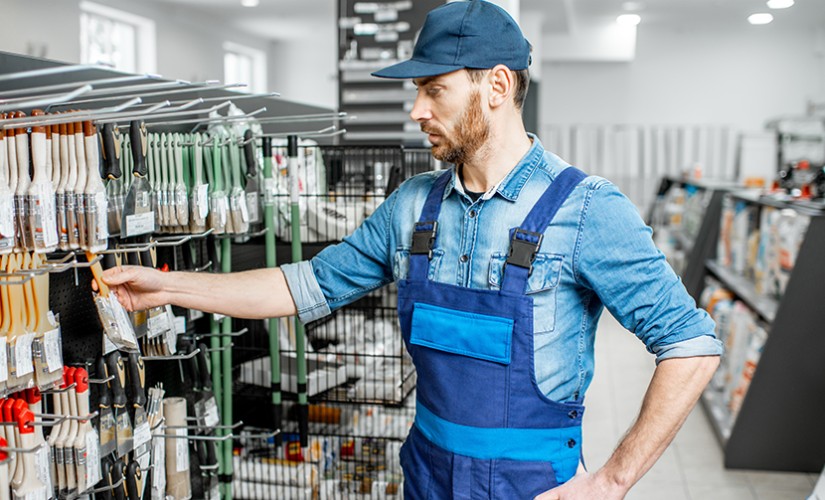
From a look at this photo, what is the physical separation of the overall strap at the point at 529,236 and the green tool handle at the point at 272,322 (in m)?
1.15

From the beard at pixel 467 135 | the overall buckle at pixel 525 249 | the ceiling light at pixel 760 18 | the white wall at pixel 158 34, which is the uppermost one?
the ceiling light at pixel 760 18

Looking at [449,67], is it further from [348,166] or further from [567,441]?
[348,166]

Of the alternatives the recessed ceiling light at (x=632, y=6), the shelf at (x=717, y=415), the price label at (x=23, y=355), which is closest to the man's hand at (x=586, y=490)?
the price label at (x=23, y=355)

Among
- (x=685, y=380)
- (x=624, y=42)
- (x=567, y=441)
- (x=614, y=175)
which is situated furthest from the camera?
(x=614, y=175)

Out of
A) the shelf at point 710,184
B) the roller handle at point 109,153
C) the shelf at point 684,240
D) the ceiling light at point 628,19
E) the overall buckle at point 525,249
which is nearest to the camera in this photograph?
the overall buckle at point 525,249

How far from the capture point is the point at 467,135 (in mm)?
1806

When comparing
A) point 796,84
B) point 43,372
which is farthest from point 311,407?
point 796,84

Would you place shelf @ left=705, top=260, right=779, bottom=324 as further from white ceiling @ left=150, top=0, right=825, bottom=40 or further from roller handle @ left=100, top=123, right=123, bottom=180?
white ceiling @ left=150, top=0, right=825, bottom=40

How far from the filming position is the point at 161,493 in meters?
2.30

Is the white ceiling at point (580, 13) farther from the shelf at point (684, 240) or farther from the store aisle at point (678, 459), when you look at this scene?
the store aisle at point (678, 459)

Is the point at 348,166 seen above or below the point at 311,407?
above

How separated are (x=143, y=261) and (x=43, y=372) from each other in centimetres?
55

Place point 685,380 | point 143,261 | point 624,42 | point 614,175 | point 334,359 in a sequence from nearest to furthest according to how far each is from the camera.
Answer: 1. point 685,380
2. point 143,261
3. point 334,359
4. point 624,42
5. point 614,175

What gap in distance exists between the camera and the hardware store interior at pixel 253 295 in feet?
5.71
